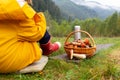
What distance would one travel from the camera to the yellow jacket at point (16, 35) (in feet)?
16.5

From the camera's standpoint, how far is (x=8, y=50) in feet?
17.2

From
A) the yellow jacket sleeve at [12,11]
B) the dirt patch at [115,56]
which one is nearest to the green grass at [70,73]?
the dirt patch at [115,56]

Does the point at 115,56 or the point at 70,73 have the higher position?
the point at 70,73

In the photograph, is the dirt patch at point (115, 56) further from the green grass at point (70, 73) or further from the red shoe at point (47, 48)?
the red shoe at point (47, 48)

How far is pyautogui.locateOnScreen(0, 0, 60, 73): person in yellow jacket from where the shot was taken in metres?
5.04

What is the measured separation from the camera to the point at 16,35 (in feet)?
17.5

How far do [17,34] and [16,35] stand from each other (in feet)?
0.07

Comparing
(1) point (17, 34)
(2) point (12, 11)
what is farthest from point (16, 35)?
(2) point (12, 11)

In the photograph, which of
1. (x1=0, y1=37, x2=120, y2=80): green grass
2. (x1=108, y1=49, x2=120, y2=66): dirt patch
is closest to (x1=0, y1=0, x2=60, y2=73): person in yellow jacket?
(x1=0, y1=37, x2=120, y2=80): green grass

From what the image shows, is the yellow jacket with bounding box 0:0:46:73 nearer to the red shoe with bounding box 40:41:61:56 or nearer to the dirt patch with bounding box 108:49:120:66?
the red shoe with bounding box 40:41:61:56

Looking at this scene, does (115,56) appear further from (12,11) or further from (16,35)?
(12,11)

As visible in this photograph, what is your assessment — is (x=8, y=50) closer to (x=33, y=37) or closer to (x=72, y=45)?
(x=33, y=37)

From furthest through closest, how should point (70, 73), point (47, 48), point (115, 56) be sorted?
point (115, 56) → point (47, 48) → point (70, 73)

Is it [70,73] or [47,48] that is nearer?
[70,73]
